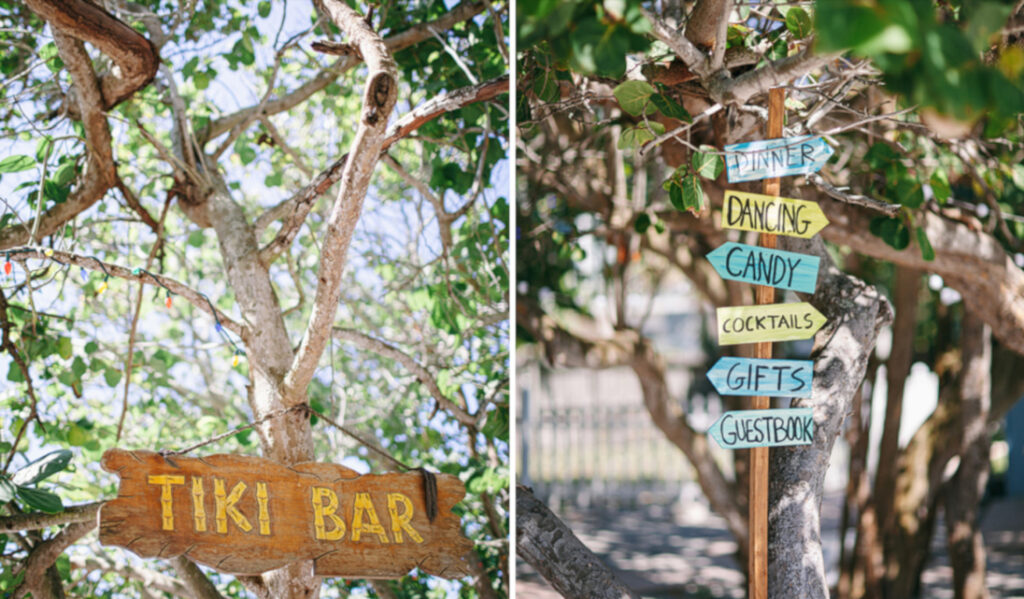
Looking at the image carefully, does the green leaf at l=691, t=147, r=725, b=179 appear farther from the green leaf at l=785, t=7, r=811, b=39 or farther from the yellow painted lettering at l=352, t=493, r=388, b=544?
the yellow painted lettering at l=352, t=493, r=388, b=544

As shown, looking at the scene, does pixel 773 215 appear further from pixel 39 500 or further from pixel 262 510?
pixel 39 500

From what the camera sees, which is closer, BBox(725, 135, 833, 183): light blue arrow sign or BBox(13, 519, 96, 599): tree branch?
BBox(725, 135, 833, 183): light blue arrow sign

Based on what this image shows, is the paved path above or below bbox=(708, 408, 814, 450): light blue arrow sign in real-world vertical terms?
below

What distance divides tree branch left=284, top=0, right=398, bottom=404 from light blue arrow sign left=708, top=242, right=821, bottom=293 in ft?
2.41

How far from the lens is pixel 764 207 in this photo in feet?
5.38

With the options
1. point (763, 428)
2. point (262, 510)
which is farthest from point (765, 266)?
point (262, 510)

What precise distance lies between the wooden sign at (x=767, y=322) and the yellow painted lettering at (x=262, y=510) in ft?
3.36

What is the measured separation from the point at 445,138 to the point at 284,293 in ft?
3.89

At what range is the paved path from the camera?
184 inches

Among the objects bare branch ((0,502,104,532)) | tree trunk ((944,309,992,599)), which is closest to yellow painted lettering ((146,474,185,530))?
bare branch ((0,502,104,532))

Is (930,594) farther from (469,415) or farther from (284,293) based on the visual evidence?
(284,293)

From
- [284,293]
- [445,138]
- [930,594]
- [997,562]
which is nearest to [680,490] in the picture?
[997,562]

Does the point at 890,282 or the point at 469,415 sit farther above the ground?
the point at 890,282

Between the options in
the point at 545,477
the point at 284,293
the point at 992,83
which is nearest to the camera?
the point at 992,83
